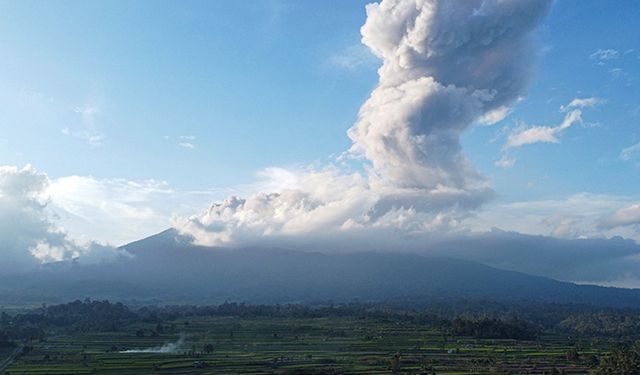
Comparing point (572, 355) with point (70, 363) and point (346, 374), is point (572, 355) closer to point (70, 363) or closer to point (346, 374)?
point (346, 374)

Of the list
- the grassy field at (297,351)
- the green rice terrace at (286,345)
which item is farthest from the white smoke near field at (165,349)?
the grassy field at (297,351)

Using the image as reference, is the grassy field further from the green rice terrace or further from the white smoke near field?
the white smoke near field

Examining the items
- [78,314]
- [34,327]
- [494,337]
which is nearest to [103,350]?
[34,327]

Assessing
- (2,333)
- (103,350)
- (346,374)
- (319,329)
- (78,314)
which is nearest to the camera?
(346,374)

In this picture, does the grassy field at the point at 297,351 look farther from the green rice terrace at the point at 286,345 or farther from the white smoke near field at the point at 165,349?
the white smoke near field at the point at 165,349

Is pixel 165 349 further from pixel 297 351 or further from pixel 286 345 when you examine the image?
pixel 297 351
